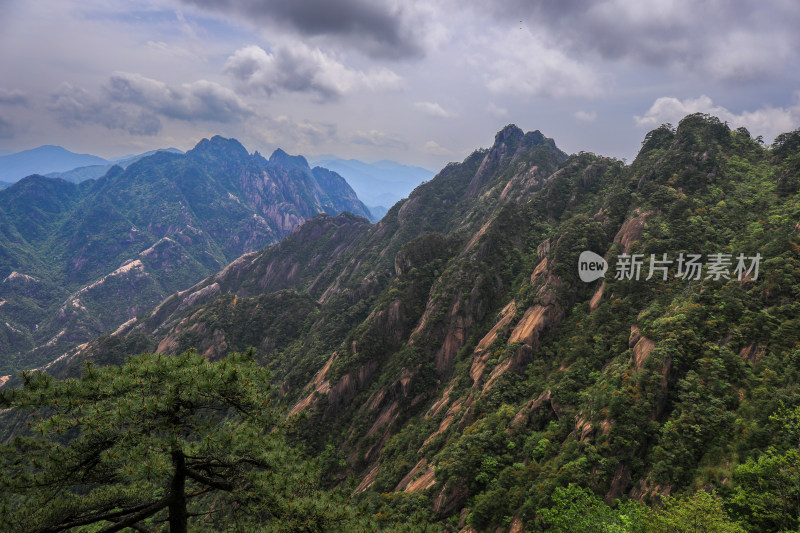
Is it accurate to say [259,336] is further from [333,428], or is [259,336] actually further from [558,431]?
[558,431]

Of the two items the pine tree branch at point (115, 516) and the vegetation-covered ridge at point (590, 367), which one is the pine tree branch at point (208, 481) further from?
Result: the vegetation-covered ridge at point (590, 367)

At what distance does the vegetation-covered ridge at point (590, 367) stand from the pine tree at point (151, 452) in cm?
→ 234

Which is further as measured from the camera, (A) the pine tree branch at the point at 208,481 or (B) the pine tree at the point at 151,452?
(A) the pine tree branch at the point at 208,481

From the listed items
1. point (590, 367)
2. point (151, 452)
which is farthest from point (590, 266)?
point (151, 452)

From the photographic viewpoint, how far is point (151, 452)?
841 cm

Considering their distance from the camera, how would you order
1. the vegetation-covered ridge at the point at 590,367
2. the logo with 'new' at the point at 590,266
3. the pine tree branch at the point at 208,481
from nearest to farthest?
the pine tree branch at the point at 208,481 → the vegetation-covered ridge at the point at 590,367 → the logo with 'new' at the point at 590,266

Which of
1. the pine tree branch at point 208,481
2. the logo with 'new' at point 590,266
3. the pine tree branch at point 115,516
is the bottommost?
the pine tree branch at point 115,516

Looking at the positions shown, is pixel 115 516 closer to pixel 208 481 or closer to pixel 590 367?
pixel 208 481

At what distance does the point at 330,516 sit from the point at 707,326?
29.3 m

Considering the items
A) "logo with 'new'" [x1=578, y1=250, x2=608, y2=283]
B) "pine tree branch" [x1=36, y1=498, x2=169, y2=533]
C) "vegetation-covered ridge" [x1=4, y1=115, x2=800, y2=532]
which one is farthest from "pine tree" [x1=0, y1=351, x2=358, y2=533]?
"logo with 'new'" [x1=578, y1=250, x2=608, y2=283]

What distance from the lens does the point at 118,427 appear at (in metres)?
8.47

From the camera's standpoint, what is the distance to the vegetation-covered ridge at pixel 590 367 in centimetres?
1836

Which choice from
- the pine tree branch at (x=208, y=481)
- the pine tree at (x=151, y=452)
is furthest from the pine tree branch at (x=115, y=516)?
the pine tree branch at (x=208, y=481)

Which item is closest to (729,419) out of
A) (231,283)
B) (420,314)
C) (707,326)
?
(707,326)
